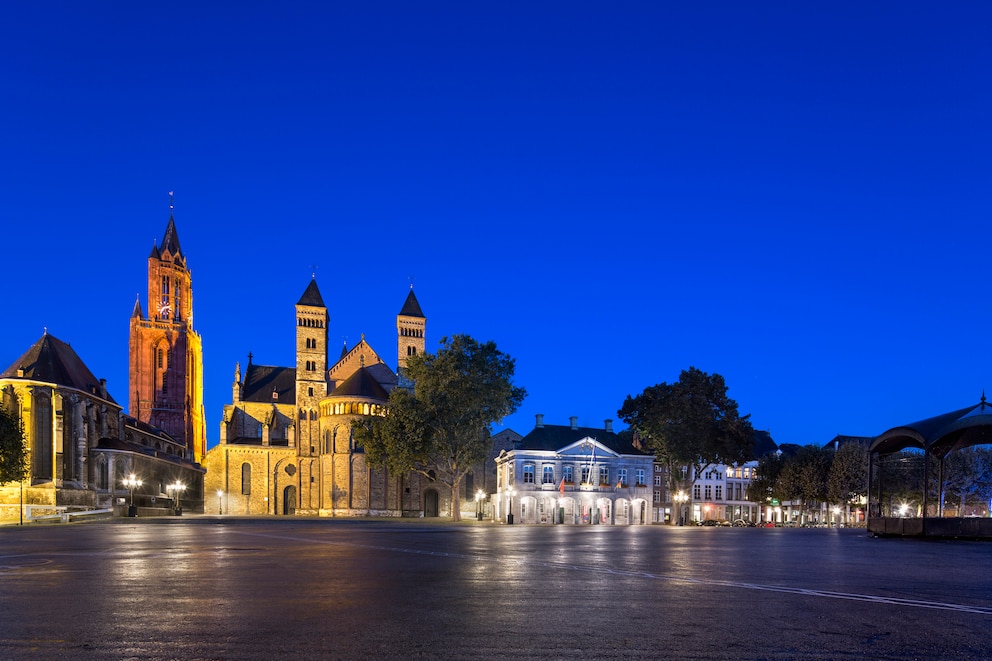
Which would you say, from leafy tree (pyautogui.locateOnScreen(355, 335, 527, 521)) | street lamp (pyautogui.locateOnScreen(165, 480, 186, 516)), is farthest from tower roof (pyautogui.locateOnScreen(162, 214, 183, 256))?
leafy tree (pyautogui.locateOnScreen(355, 335, 527, 521))

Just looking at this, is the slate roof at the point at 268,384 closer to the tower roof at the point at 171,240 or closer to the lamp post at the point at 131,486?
the lamp post at the point at 131,486

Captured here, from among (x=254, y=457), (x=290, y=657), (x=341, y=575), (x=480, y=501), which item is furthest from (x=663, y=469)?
(x=290, y=657)

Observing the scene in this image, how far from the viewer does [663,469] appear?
94062mm

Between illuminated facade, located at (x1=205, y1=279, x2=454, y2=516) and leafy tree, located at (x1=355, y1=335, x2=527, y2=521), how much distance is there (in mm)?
15459

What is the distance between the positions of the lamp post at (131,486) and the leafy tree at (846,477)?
68386mm

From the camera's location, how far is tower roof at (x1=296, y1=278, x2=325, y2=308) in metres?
94.4

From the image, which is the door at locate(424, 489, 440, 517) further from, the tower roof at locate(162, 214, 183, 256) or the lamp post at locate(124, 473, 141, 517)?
the tower roof at locate(162, 214, 183, 256)

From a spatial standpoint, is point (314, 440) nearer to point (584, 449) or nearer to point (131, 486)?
point (131, 486)

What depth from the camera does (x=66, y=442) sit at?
6975 cm

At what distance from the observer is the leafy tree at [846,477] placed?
76.7 meters

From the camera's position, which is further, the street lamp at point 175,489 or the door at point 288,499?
the door at point 288,499

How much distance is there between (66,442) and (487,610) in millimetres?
73176

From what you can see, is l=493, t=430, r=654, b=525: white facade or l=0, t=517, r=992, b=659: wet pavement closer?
l=0, t=517, r=992, b=659: wet pavement

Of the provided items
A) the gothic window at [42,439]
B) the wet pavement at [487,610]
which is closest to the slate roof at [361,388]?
the gothic window at [42,439]
